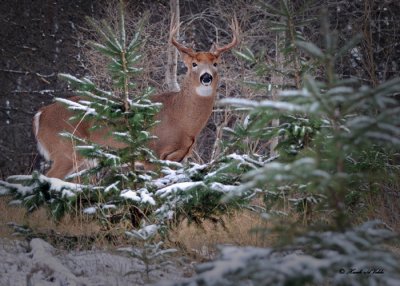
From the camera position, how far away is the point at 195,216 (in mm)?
5188

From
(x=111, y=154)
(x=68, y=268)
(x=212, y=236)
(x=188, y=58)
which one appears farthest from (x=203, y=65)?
(x=68, y=268)

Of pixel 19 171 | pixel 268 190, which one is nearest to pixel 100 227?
pixel 268 190

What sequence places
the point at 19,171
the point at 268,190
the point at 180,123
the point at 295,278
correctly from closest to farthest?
the point at 295,278 → the point at 268,190 → the point at 180,123 → the point at 19,171

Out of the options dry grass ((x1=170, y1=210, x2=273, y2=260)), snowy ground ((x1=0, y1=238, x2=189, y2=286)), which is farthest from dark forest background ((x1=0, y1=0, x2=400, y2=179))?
snowy ground ((x1=0, y1=238, x2=189, y2=286))

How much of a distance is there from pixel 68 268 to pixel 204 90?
484cm

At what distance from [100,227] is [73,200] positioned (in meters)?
0.39

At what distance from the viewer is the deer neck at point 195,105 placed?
27.8ft

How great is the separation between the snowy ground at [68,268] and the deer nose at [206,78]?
419cm

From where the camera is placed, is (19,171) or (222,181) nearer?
(222,181)

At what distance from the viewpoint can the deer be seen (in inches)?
325

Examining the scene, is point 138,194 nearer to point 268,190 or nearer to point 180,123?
point 268,190

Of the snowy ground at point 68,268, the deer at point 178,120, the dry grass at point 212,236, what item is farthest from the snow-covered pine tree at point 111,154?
the deer at point 178,120

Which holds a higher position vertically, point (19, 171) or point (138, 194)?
point (138, 194)

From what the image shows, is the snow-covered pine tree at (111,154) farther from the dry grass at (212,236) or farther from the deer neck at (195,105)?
the deer neck at (195,105)
